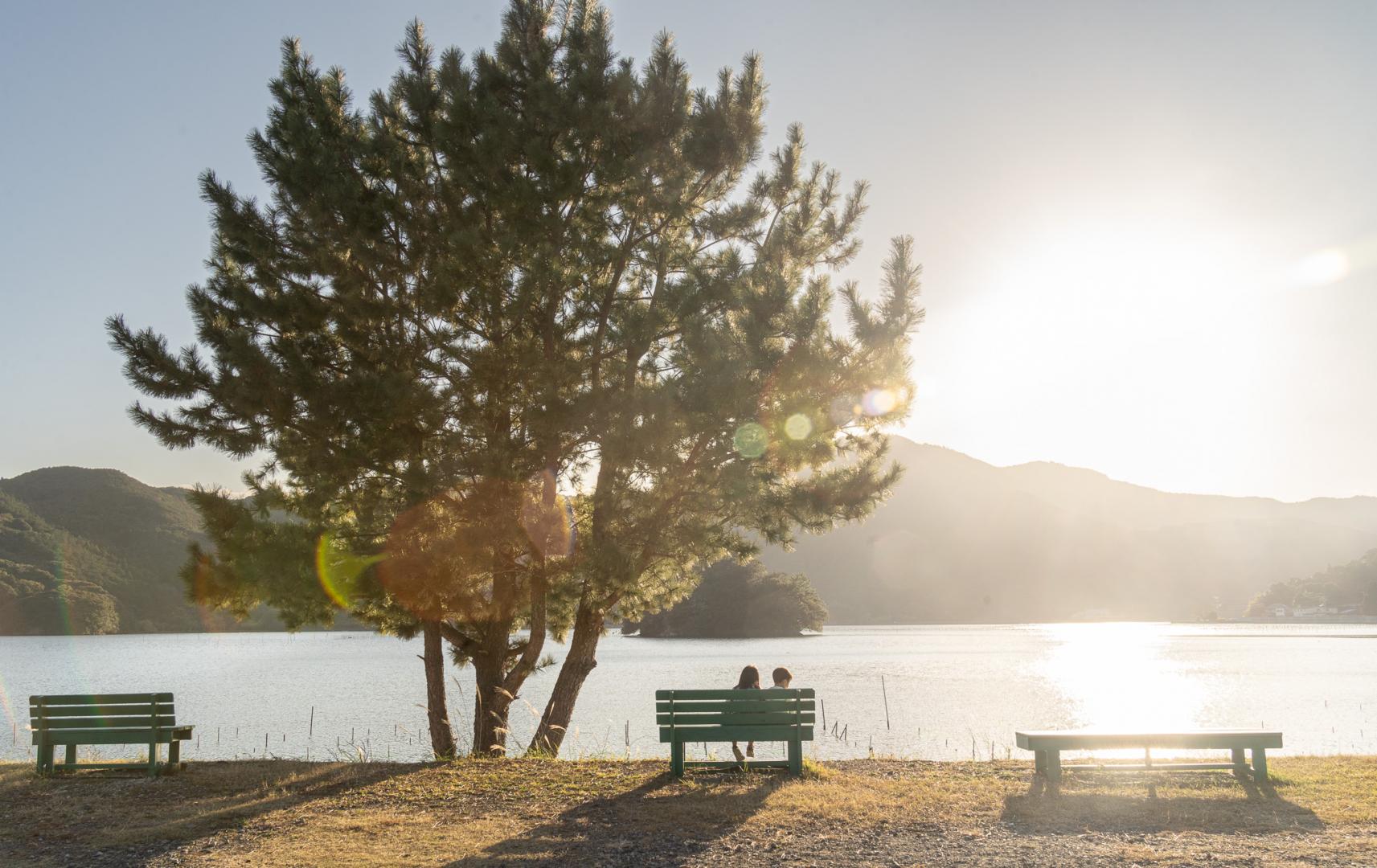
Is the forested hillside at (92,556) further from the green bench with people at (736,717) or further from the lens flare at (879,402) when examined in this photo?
the green bench with people at (736,717)

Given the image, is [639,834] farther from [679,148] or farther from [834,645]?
[834,645]

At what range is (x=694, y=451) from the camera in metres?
10.8

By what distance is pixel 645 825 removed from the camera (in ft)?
22.2

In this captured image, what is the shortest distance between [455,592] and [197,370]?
388 cm

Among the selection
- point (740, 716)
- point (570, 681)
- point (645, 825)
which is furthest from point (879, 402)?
Answer: point (645, 825)

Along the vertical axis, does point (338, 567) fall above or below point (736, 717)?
above

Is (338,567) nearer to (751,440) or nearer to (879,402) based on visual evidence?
(751,440)

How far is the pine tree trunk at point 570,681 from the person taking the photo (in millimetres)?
11641

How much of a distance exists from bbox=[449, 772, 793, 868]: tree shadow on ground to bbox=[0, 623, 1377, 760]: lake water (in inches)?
211

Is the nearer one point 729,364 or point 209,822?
point 209,822

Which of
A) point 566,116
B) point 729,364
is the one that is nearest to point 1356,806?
point 729,364

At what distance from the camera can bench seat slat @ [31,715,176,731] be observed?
9180 millimetres

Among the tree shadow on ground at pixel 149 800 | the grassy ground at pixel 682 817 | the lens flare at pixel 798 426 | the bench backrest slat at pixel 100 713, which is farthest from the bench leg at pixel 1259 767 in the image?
the bench backrest slat at pixel 100 713

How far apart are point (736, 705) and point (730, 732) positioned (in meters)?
0.27
